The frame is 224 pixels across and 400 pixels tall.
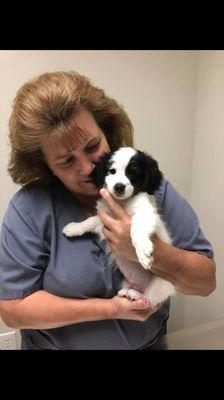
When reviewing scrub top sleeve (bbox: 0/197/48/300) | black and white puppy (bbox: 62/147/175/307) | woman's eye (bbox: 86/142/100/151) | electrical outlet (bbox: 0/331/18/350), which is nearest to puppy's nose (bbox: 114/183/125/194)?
black and white puppy (bbox: 62/147/175/307)

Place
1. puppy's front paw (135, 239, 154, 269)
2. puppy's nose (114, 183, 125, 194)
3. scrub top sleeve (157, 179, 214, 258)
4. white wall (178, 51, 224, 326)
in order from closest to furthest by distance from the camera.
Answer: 1. puppy's front paw (135, 239, 154, 269)
2. puppy's nose (114, 183, 125, 194)
3. scrub top sleeve (157, 179, 214, 258)
4. white wall (178, 51, 224, 326)

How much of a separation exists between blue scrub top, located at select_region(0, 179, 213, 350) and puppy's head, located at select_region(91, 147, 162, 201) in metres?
0.11

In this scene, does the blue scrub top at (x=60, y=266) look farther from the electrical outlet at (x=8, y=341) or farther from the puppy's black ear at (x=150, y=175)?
the electrical outlet at (x=8, y=341)

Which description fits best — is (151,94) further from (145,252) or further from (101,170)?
(145,252)

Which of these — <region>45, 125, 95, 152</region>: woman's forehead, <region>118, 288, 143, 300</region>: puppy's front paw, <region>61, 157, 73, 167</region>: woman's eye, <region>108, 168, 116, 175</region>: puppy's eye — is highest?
<region>45, 125, 95, 152</region>: woman's forehead

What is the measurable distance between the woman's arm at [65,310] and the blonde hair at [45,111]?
0.35m

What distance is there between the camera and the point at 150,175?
1.05 metres

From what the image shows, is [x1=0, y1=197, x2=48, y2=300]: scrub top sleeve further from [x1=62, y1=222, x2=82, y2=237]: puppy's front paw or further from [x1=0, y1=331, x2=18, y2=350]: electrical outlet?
[x1=0, y1=331, x2=18, y2=350]: electrical outlet

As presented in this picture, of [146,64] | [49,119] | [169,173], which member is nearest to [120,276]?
[49,119]

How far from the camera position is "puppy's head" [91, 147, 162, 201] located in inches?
39.4

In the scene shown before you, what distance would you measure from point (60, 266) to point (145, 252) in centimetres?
26

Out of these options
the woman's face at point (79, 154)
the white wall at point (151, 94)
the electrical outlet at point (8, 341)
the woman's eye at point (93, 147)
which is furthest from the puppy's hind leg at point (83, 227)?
the electrical outlet at point (8, 341)
